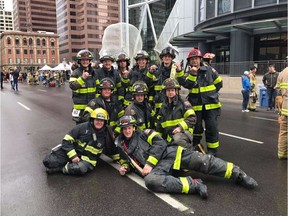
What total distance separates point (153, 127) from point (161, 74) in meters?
1.11

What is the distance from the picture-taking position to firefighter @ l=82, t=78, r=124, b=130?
4.92 m

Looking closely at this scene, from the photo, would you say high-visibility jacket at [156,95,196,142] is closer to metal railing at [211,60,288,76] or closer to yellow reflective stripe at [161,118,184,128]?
yellow reflective stripe at [161,118,184,128]

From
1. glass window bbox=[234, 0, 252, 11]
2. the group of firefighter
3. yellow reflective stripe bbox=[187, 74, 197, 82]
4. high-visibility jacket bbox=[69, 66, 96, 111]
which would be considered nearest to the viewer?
the group of firefighter

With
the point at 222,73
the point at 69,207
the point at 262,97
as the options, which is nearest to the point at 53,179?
the point at 69,207

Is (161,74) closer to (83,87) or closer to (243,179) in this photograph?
(83,87)

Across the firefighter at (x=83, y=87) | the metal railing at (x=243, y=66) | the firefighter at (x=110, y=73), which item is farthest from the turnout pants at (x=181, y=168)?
the metal railing at (x=243, y=66)

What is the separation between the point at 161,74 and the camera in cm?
551

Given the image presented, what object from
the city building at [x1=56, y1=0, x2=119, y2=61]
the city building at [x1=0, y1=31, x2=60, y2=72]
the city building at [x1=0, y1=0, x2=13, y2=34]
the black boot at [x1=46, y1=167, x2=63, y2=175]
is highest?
the city building at [x1=0, y1=0, x2=13, y2=34]

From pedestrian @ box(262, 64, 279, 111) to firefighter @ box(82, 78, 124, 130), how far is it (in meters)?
7.98

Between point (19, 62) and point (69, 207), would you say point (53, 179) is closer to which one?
point (69, 207)

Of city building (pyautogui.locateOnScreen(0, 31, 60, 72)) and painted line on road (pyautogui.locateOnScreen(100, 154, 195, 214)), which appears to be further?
city building (pyautogui.locateOnScreen(0, 31, 60, 72))

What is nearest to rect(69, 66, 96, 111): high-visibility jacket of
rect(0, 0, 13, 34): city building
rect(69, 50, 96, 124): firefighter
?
rect(69, 50, 96, 124): firefighter

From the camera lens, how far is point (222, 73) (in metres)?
→ 19.7

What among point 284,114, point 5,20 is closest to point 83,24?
point 5,20
